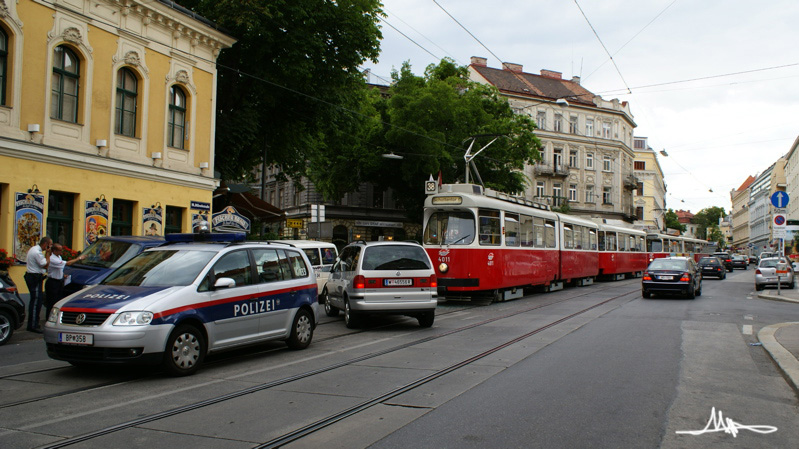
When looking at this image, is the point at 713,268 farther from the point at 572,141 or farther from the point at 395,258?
the point at 395,258

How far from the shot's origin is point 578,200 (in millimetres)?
64625

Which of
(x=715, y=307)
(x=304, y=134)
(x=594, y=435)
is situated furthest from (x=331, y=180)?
(x=594, y=435)

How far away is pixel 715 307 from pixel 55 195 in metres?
18.8

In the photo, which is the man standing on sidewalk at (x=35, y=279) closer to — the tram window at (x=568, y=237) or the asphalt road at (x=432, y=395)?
the asphalt road at (x=432, y=395)

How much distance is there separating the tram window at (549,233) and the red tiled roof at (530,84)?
35372 mm

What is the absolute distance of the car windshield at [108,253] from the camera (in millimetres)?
13276

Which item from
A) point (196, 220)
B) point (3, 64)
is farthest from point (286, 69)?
point (3, 64)

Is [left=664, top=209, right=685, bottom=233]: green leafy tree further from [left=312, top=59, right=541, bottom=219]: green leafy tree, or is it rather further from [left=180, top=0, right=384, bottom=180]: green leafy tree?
[left=180, top=0, right=384, bottom=180]: green leafy tree

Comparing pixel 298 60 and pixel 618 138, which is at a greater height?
pixel 618 138

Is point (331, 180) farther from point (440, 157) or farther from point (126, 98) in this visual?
point (126, 98)

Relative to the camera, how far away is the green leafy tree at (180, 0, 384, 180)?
21.7m

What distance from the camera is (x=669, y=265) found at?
21.8 metres

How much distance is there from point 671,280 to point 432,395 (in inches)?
663

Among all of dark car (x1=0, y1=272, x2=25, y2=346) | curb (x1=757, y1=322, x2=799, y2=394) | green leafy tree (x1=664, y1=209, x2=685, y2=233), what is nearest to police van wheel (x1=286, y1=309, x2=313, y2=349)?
dark car (x1=0, y1=272, x2=25, y2=346)
